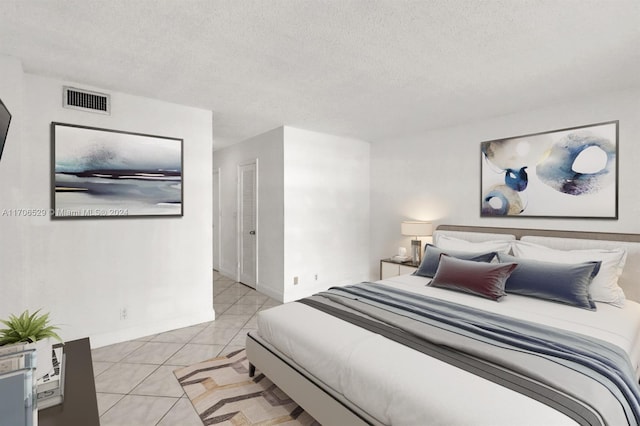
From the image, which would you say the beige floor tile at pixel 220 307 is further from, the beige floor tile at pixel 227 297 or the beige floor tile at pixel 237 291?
the beige floor tile at pixel 237 291

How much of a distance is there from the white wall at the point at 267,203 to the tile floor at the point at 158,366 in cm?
62

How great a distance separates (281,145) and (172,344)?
9.17 feet

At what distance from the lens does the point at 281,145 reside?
4.48 metres

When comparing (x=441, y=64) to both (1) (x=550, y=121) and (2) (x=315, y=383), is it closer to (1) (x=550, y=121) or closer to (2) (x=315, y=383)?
(1) (x=550, y=121)

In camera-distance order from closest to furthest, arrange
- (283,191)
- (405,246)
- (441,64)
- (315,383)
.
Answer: (315,383), (441,64), (283,191), (405,246)

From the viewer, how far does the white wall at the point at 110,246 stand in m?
2.73

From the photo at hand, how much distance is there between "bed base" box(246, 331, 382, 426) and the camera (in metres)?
1.67

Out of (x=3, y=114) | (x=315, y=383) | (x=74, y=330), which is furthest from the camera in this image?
(x=74, y=330)

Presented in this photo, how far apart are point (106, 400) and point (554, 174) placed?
4600 millimetres

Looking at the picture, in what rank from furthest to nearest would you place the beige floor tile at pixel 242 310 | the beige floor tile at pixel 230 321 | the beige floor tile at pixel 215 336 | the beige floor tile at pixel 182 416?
the beige floor tile at pixel 242 310 < the beige floor tile at pixel 230 321 < the beige floor tile at pixel 215 336 < the beige floor tile at pixel 182 416

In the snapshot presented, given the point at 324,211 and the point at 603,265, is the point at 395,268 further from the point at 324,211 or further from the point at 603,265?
the point at 603,265

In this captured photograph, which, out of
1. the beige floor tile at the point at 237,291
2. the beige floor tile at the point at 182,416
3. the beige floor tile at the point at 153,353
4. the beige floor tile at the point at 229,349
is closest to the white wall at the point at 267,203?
the beige floor tile at the point at 237,291

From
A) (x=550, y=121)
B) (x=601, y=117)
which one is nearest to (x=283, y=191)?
(x=550, y=121)

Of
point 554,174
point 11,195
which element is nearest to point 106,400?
point 11,195
